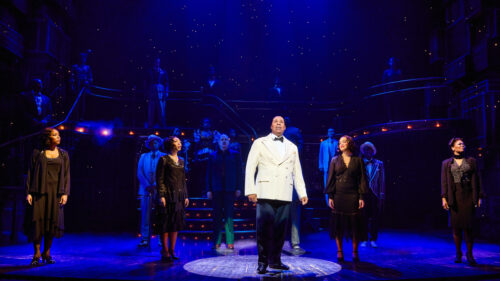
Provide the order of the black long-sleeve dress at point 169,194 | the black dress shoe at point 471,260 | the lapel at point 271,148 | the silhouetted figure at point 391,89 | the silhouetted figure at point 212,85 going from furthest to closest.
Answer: the silhouetted figure at point 212,85 → the silhouetted figure at point 391,89 → the black long-sleeve dress at point 169,194 → the black dress shoe at point 471,260 → the lapel at point 271,148

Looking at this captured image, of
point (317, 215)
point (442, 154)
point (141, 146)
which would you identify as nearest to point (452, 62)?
point (442, 154)

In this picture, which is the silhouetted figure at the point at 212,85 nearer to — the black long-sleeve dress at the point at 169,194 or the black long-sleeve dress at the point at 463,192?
the black long-sleeve dress at the point at 169,194

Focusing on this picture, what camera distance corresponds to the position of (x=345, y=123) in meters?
14.3

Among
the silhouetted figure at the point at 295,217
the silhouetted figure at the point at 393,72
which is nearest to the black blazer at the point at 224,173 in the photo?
the silhouetted figure at the point at 295,217

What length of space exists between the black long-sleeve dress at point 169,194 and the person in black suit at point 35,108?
5.49 meters

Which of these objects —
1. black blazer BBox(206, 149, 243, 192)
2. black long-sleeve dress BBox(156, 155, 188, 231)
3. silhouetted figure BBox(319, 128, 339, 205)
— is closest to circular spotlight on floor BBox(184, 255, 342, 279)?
black long-sleeve dress BBox(156, 155, 188, 231)

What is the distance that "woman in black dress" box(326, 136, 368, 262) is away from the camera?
16.6 feet

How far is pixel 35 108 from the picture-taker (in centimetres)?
928

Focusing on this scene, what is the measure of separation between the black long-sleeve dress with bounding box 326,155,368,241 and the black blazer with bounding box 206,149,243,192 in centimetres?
169

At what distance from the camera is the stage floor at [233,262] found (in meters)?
4.16

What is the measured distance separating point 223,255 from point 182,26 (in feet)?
39.9

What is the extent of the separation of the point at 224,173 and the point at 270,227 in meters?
2.04

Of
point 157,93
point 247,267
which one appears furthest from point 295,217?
point 157,93

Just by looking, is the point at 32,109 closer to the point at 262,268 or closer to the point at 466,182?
the point at 262,268
